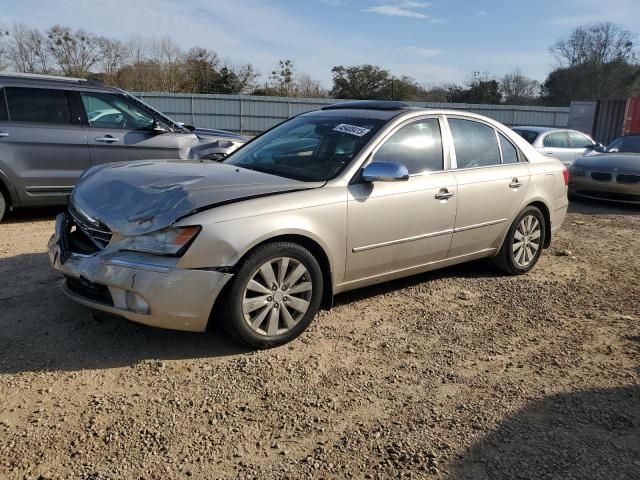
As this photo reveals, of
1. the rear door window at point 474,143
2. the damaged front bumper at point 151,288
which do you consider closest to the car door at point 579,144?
the rear door window at point 474,143

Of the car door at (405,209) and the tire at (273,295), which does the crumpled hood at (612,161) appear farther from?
the tire at (273,295)

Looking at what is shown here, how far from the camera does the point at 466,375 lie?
3.49 meters

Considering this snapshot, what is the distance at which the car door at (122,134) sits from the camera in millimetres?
6984

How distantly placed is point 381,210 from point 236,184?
3.60 ft

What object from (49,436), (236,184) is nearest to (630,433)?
(236,184)

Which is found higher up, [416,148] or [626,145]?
[416,148]

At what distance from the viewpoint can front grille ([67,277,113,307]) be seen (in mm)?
3371

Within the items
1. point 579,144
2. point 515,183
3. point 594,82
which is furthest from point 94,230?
point 594,82

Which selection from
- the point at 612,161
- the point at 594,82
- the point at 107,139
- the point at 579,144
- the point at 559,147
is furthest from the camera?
the point at 594,82

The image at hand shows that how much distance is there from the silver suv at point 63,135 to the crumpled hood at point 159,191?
2824 mm

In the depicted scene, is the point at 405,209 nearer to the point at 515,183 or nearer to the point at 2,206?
the point at 515,183

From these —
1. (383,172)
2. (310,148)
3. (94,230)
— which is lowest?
(94,230)

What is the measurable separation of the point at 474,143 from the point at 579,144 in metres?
8.77

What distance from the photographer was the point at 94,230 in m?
3.54
